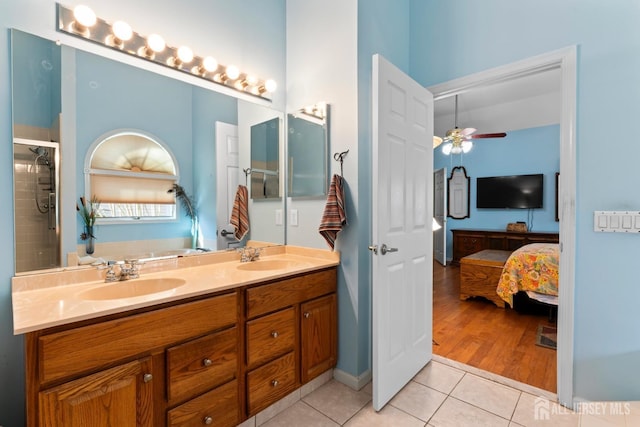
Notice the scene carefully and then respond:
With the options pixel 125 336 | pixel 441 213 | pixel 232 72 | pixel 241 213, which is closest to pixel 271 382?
pixel 125 336

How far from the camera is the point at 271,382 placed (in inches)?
65.6

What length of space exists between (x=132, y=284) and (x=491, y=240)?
5782 mm

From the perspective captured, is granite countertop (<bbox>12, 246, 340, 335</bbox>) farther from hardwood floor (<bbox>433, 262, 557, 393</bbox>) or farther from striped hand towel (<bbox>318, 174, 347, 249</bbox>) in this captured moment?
hardwood floor (<bbox>433, 262, 557, 393</bbox>)

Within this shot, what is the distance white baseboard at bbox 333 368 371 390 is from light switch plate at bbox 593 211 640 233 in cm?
163

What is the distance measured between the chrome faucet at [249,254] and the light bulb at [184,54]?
1.26 m

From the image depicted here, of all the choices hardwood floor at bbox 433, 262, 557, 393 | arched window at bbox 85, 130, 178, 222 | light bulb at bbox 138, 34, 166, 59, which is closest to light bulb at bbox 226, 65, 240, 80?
light bulb at bbox 138, 34, 166, 59

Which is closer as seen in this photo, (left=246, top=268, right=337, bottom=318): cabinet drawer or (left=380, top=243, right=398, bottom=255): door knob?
(left=246, top=268, right=337, bottom=318): cabinet drawer

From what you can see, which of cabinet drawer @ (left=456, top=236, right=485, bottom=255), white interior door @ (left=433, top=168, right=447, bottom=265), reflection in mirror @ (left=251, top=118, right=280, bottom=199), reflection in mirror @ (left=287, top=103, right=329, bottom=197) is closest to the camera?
reflection in mirror @ (left=287, top=103, right=329, bottom=197)

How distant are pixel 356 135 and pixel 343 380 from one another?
1652 millimetres

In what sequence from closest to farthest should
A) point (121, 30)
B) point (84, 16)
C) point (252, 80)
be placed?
point (84, 16) → point (121, 30) → point (252, 80)

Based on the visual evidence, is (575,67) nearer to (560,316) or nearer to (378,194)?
(378,194)

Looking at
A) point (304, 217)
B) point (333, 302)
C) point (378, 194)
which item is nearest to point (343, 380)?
point (333, 302)

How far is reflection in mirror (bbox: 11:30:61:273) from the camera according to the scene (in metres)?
1.31

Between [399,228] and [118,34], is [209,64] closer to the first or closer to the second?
[118,34]
